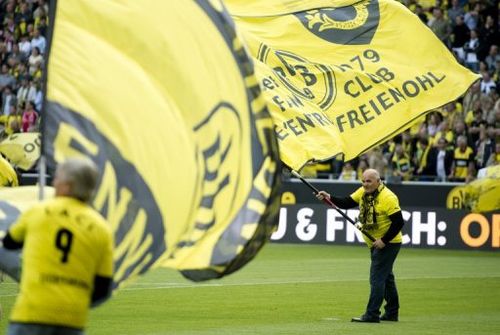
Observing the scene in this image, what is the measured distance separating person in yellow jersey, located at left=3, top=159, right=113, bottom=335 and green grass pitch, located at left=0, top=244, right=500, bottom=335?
712 centimetres

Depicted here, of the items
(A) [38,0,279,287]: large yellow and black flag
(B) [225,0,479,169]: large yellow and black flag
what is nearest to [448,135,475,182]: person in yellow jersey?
(B) [225,0,479,169]: large yellow and black flag

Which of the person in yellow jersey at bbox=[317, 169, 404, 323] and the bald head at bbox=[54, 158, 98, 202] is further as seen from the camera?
the person in yellow jersey at bbox=[317, 169, 404, 323]

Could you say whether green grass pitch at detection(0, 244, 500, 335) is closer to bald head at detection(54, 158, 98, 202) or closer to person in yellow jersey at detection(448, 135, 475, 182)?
person in yellow jersey at detection(448, 135, 475, 182)

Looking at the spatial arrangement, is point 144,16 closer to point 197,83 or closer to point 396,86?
point 197,83

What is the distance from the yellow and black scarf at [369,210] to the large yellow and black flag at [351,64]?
0.58 meters

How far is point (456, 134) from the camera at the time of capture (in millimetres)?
33094

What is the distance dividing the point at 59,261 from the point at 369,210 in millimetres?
9897

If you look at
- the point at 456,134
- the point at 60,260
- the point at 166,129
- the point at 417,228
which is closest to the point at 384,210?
the point at 166,129

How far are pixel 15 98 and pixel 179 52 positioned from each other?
29.8 meters

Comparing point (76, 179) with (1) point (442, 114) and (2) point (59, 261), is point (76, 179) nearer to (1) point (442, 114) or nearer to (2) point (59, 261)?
(2) point (59, 261)

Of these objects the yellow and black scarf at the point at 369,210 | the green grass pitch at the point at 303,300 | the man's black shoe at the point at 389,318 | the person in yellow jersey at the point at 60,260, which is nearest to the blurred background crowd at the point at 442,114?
the green grass pitch at the point at 303,300

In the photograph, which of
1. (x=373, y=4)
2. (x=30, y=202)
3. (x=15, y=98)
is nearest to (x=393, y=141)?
(x=15, y=98)

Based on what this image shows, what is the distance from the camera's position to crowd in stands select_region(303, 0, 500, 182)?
32.3 m

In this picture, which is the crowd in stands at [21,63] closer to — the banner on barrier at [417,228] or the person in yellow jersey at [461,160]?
the banner on barrier at [417,228]
